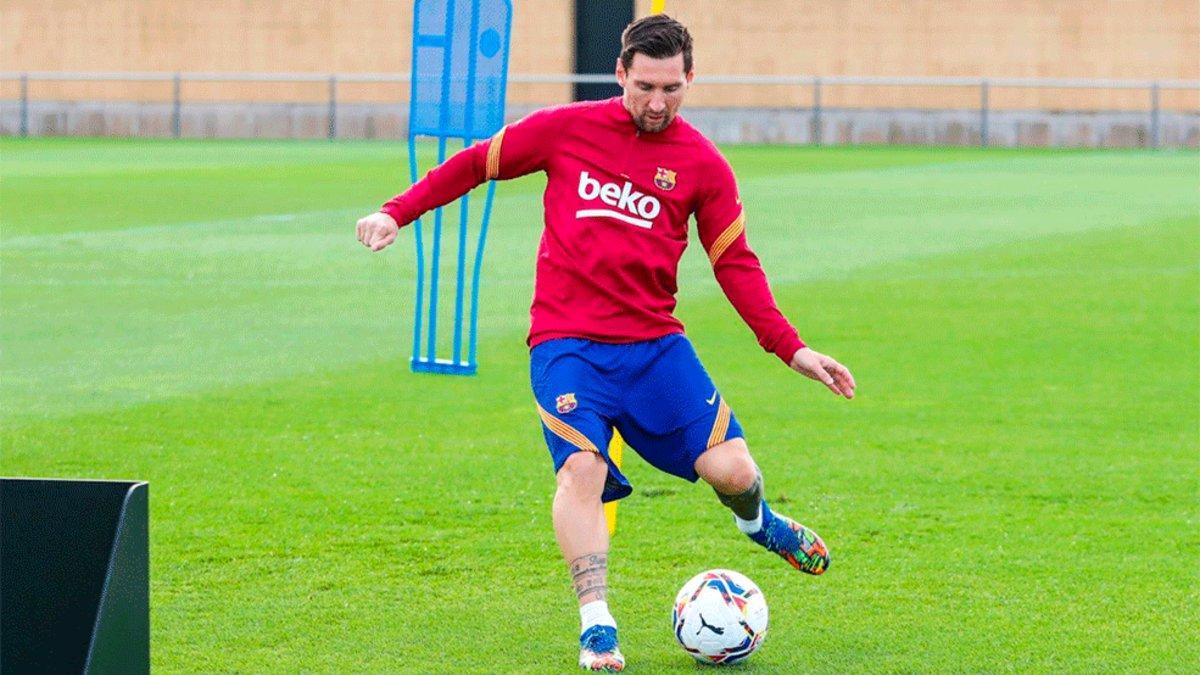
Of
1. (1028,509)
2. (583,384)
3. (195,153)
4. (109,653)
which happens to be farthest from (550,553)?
(195,153)

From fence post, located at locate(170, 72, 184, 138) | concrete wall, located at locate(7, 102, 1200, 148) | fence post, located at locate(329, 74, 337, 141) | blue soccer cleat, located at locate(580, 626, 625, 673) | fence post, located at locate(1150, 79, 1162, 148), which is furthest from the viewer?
fence post, located at locate(170, 72, 184, 138)

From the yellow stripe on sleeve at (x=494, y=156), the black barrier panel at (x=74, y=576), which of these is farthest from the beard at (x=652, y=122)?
the black barrier panel at (x=74, y=576)

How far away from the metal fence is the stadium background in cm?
13

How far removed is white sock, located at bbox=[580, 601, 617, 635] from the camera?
5.97m

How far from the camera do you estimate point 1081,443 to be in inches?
388

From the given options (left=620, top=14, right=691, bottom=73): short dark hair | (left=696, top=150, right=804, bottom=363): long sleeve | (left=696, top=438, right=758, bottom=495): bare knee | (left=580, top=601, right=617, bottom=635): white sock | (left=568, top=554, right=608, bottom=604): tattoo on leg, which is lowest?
(left=580, top=601, right=617, bottom=635): white sock

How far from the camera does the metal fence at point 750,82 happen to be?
143ft

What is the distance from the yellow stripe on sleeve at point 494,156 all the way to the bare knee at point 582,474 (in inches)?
36.8

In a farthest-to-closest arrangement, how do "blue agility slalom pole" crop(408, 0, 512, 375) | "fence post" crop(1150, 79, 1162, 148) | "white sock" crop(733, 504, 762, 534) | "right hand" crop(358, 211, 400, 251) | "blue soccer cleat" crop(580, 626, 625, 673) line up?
1. "fence post" crop(1150, 79, 1162, 148)
2. "blue agility slalom pole" crop(408, 0, 512, 375)
3. "white sock" crop(733, 504, 762, 534)
4. "right hand" crop(358, 211, 400, 251)
5. "blue soccer cleat" crop(580, 626, 625, 673)

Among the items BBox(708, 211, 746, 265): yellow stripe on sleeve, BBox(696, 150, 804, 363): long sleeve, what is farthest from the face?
Answer: BBox(708, 211, 746, 265): yellow stripe on sleeve

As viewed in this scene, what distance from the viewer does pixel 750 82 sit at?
45062mm

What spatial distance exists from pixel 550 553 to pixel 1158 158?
3180cm

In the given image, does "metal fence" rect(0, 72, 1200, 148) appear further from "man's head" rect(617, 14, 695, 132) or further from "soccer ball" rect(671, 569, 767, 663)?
"soccer ball" rect(671, 569, 767, 663)

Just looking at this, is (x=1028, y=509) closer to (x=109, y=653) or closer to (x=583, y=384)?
(x=583, y=384)
